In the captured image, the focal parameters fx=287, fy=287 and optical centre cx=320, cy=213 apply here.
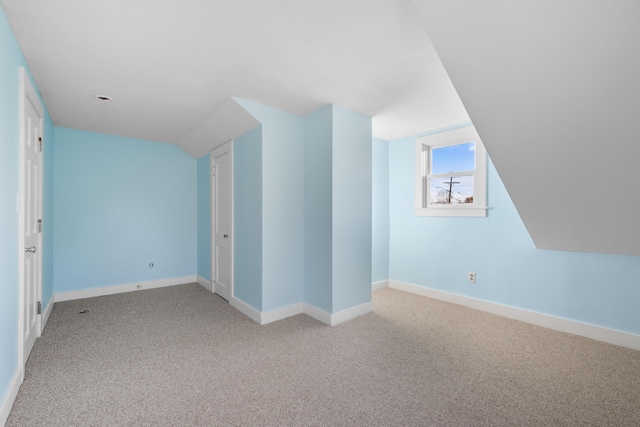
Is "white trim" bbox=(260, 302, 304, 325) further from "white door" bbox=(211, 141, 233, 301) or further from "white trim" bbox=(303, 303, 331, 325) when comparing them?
"white door" bbox=(211, 141, 233, 301)

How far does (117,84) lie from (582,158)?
12.3ft

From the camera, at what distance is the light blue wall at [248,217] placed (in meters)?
3.25

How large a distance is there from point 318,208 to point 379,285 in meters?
1.92

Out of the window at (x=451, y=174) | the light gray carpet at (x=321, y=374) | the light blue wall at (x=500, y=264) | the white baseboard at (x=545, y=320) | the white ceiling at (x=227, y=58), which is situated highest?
the white ceiling at (x=227, y=58)

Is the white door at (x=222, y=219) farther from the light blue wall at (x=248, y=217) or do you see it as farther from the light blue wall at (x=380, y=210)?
the light blue wall at (x=380, y=210)

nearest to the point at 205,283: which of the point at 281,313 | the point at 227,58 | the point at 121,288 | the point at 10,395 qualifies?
the point at 121,288

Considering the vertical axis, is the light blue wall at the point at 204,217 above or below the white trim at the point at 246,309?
above

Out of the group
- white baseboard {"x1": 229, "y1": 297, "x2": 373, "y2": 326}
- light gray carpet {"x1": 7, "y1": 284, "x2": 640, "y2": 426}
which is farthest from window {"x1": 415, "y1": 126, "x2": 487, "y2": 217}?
white baseboard {"x1": 229, "y1": 297, "x2": 373, "y2": 326}

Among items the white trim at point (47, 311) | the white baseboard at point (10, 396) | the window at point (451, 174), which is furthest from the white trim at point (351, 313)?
the white trim at point (47, 311)

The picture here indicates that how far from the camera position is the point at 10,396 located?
1746mm

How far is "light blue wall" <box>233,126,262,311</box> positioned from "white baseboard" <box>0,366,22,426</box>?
1854mm

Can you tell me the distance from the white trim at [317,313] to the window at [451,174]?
2.07 metres

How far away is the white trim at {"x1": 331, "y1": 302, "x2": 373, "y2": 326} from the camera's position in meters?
3.08

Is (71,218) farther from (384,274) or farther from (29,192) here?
(384,274)
